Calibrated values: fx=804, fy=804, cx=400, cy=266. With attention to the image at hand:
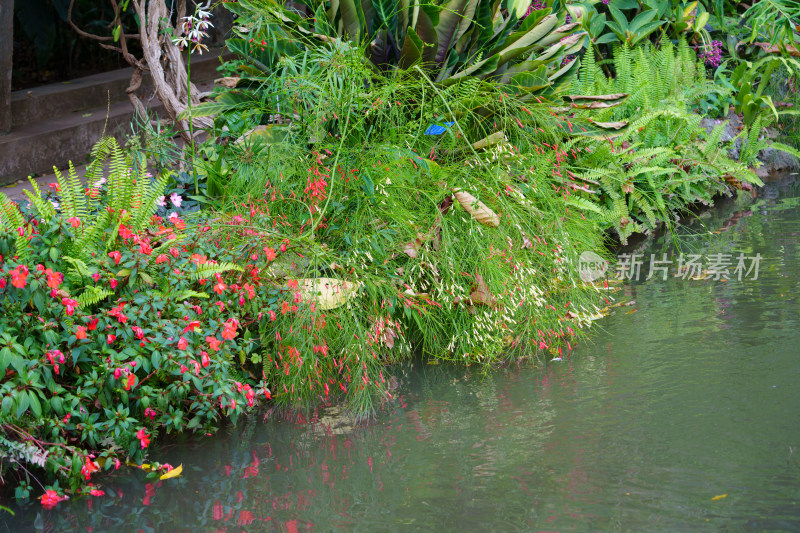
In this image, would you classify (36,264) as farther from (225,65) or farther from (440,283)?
(225,65)

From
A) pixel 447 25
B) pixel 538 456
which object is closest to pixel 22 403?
Answer: pixel 538 456

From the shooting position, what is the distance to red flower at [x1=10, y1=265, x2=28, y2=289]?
303 cm

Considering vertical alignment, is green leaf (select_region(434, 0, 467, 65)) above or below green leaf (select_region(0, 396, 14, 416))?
above

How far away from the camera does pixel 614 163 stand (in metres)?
6.03

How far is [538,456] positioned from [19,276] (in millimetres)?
2119

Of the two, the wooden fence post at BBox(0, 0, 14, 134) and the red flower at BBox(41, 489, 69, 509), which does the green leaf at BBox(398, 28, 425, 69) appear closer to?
the red flower at BBox(41, 489, 69, 509)

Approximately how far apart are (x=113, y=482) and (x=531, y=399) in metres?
1.84

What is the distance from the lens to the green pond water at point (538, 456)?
2.82m

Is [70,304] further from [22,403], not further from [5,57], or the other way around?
[5,57]

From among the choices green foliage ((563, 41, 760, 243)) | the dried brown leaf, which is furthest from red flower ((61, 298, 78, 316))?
green foliage ((563, 41, 760, 243))

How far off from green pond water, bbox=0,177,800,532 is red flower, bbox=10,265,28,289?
0.85 meters

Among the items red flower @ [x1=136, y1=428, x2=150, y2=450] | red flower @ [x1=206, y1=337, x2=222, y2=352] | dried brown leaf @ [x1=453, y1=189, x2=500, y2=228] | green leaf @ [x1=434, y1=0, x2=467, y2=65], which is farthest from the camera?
green leaf @ [x1=434, y1=0, x2=467, y2=65]

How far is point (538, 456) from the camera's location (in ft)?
10.4

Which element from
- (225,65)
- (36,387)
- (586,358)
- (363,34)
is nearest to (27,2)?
(225,65)
